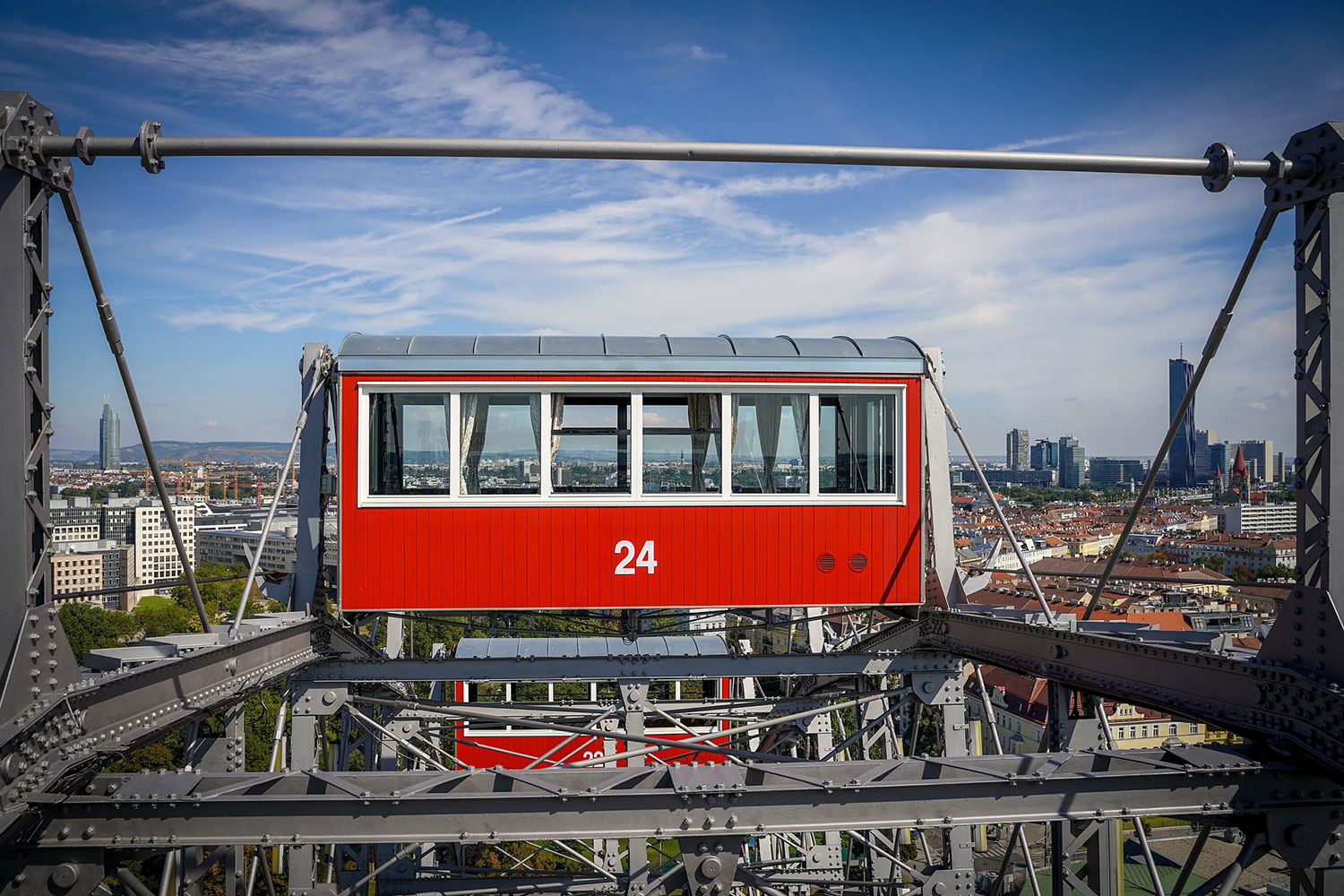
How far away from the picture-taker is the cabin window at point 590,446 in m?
9.55

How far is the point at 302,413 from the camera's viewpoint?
9055 mm

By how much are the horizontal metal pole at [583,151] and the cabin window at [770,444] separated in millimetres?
4234

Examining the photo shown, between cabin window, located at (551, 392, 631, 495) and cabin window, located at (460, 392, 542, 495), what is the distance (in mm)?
237

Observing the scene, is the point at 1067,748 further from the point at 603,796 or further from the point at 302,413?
the point at 302,413

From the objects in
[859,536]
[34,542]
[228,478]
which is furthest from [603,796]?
[228,478]

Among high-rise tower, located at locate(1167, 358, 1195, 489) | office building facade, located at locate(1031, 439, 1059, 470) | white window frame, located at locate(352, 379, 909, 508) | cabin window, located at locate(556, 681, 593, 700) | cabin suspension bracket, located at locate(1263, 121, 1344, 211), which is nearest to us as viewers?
cabin suspension bracket, located at locate(1263, 121, 1344, 211)

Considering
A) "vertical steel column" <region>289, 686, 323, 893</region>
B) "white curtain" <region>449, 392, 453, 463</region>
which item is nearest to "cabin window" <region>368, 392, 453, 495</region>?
"white curtain" <region>449, 392, 453, 463</region>

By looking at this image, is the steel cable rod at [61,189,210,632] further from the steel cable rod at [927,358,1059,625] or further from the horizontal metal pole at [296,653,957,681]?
the steel cable rod at [927,358,1059,625]

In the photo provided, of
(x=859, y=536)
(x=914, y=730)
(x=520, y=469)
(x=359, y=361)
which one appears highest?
(x=359, y=361)

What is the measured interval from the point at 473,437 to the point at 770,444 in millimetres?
3228

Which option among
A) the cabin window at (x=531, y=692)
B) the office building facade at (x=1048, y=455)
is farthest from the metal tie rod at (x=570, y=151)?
the office building facade at (x=1048, y=455)

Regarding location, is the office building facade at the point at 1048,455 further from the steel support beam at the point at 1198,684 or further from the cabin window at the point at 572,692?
the steel support beam at the point at 1198,684

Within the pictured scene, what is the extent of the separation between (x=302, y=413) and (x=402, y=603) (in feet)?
7.31

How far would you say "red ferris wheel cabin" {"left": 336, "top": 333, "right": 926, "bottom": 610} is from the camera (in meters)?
9.35
